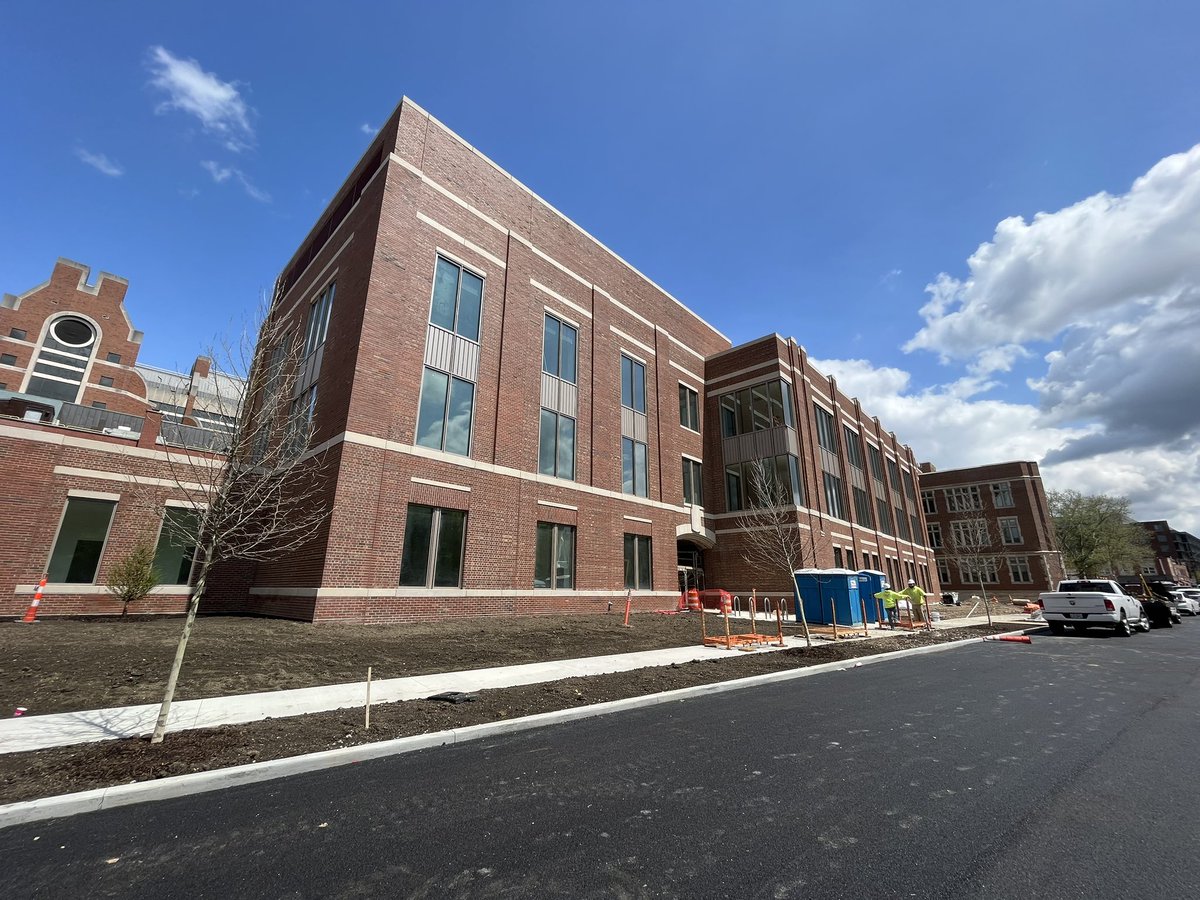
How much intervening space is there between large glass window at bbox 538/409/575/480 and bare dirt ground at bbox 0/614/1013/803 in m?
6.57

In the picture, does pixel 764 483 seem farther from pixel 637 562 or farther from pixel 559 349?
pixel 559 349

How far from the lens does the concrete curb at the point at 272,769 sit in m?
4.12

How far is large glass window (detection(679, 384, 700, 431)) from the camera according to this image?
2918cm

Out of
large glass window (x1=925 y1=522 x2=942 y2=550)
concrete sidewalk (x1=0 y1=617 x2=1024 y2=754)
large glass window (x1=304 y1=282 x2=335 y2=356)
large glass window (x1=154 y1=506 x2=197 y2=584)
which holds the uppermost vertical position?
large glass window (x1=304 y1=282 x2=335 y2=356)

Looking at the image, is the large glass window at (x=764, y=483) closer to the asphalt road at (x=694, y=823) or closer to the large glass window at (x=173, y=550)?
the asphalt road at (x=694, y=823)

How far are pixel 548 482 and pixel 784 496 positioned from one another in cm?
1331

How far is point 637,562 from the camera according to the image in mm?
22953

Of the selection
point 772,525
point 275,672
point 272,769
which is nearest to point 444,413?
point 275,672

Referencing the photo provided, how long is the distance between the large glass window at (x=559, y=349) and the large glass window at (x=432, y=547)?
7.77 m

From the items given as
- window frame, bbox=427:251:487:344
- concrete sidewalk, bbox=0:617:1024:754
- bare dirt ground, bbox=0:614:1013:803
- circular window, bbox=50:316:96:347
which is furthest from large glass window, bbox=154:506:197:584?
circular window, bbox=50:316:96:347

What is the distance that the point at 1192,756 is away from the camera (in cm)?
529

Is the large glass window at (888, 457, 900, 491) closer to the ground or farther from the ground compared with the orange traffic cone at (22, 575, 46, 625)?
farther from the ground

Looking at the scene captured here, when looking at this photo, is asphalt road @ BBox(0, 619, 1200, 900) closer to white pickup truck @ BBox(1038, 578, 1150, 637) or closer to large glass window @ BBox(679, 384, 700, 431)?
white pickup truck @ BBox(1038, 578, 1150, 637)

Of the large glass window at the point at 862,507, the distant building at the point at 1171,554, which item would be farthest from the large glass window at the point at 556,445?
the distant building at the point at 1171,554
